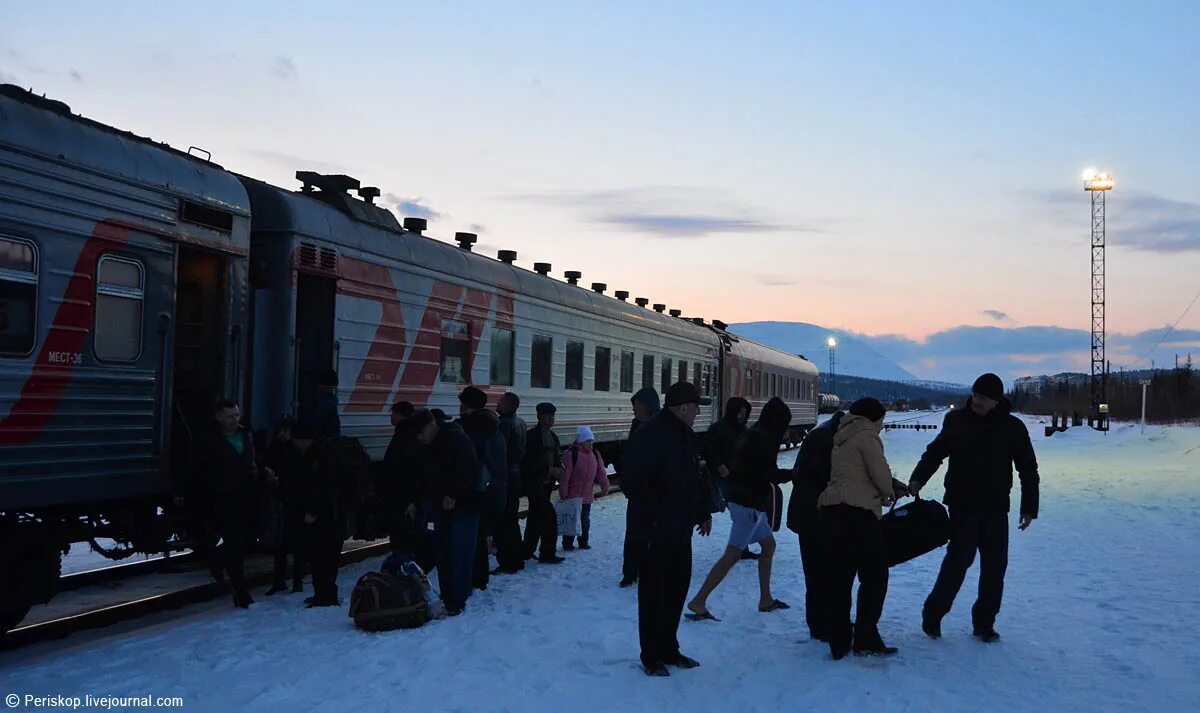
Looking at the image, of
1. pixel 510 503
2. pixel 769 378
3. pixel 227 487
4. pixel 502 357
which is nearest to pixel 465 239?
pixel 502 357

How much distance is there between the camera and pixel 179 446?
8.44 metres

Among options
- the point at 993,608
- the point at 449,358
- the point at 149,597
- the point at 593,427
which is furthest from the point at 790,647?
the point at 593,427

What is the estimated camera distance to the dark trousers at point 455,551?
843 cm

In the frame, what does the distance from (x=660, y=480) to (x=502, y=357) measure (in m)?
7.65

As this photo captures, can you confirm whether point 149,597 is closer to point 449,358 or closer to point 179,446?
point 179,446

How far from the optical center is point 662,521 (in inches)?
262

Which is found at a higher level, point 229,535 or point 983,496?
point 983,496

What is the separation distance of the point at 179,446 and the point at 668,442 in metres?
4.13

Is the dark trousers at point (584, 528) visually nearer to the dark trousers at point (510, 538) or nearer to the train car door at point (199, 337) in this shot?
the dark trousers at point (510, 538)

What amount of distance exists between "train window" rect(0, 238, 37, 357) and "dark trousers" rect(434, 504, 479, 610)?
10.6 feet

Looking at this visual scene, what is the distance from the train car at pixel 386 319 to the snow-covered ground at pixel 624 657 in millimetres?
2027

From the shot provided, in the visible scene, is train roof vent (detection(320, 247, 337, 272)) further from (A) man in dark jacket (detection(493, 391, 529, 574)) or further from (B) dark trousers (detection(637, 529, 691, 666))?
(B) dark trousers (detection(637, 529, 691, 666))

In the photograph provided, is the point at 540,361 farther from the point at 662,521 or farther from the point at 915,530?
the point at 662,521

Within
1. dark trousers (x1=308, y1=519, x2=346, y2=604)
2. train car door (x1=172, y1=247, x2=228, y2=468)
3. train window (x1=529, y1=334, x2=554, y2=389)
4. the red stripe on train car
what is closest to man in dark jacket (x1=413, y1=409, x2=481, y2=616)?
dark trousers (x1=308, y1=519, x2=346, y2=604)
